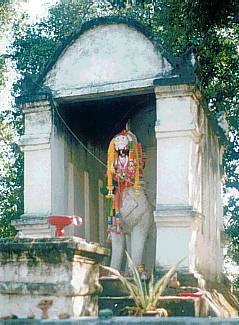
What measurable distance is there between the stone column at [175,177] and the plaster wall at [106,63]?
534mm

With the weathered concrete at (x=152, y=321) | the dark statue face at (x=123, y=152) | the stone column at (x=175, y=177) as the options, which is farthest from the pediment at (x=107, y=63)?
the weathered concrete at (x=152, y=321)

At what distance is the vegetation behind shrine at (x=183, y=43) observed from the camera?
1138 cm

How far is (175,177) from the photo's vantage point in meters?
9.11

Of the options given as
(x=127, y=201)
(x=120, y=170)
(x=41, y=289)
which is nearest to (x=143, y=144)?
(x=120, y=170)

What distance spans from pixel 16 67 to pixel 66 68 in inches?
278

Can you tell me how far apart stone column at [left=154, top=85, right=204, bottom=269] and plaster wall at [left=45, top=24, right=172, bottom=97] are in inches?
21.0

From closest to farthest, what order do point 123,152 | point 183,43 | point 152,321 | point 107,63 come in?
point 152,321
point 107,63
point 123,152
point 183,43

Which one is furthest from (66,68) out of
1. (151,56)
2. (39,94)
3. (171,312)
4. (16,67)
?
(16,67)

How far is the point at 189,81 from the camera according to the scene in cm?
919

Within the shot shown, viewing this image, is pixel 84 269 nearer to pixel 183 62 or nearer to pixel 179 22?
pixel 183 62

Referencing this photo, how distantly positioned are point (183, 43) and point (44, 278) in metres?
9.28

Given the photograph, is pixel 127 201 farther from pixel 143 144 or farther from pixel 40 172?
pixel 143 144

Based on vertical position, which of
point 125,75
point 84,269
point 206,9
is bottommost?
point 84,269

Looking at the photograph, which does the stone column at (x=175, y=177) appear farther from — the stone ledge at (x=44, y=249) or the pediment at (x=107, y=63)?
the stone ledge at (x=44, y=249)
